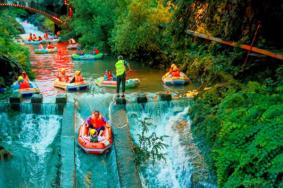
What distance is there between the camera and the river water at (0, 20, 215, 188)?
1173 cm

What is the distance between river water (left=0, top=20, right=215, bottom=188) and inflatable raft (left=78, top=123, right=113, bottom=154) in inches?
7.5

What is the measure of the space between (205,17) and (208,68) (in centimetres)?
250

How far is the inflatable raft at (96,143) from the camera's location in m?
12.9

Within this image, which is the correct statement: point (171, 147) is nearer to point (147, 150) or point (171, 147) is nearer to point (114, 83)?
point (147, 150)

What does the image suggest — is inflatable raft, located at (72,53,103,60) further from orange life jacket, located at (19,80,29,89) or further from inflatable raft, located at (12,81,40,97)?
orange life jacket, located at (19,80,29,89)

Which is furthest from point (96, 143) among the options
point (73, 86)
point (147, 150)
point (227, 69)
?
point (73, 86)

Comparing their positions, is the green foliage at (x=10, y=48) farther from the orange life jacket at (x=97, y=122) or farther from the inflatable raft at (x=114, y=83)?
the orange life jacket at (x=97, y=122)

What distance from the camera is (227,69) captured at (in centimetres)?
1552

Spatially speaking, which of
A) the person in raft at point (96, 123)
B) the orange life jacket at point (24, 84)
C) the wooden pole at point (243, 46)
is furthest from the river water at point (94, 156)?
the wooden pole at point (243, 46)

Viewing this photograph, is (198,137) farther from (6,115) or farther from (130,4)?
(130,4)

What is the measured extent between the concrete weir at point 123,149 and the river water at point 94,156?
234 millimetres

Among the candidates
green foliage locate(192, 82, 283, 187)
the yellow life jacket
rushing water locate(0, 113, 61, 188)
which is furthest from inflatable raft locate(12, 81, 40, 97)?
green foliage locate(192, 82, 283, 187)

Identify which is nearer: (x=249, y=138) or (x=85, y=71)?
(x=249, y=138)

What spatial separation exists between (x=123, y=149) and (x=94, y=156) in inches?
37.0
